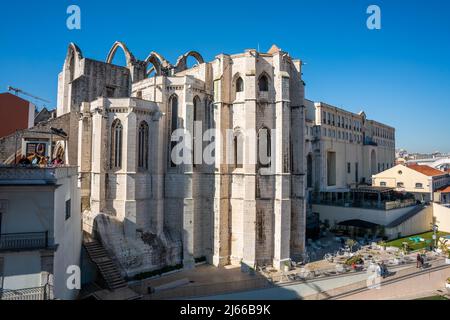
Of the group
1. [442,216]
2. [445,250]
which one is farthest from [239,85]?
[442,216]

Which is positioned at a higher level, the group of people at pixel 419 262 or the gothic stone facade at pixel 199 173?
the gothic stone facade at pixel 199 173

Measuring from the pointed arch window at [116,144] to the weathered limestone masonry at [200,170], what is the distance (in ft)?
0.24

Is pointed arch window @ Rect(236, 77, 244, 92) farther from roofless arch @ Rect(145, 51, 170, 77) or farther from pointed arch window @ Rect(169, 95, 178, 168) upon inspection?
roofless arch @ Rect(145, 51, 170, 77)

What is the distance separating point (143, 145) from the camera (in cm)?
2245

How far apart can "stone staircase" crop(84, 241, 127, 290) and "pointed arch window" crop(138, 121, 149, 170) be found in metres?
6.41

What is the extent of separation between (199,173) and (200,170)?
15.4 inches

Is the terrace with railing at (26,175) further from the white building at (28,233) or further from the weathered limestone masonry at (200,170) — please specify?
the weathered limestone masonry at (200,170)

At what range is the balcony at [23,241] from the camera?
39.9 ft

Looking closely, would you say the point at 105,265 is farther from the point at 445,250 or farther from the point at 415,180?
the point at 415,180

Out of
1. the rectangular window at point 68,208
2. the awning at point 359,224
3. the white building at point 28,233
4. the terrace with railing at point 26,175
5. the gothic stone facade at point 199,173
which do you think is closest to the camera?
the white building at point 28,233

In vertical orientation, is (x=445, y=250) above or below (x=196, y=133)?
below

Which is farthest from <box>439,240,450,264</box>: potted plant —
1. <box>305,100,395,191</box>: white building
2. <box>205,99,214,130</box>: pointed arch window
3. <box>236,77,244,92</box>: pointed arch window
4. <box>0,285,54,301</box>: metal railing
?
<box>0,285,54,301</box>: metal railing

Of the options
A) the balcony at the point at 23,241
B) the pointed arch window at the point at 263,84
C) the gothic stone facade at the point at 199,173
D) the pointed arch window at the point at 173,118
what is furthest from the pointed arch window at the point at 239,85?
the balcony at the point at 23,241

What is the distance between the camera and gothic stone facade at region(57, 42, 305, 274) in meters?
21.3
